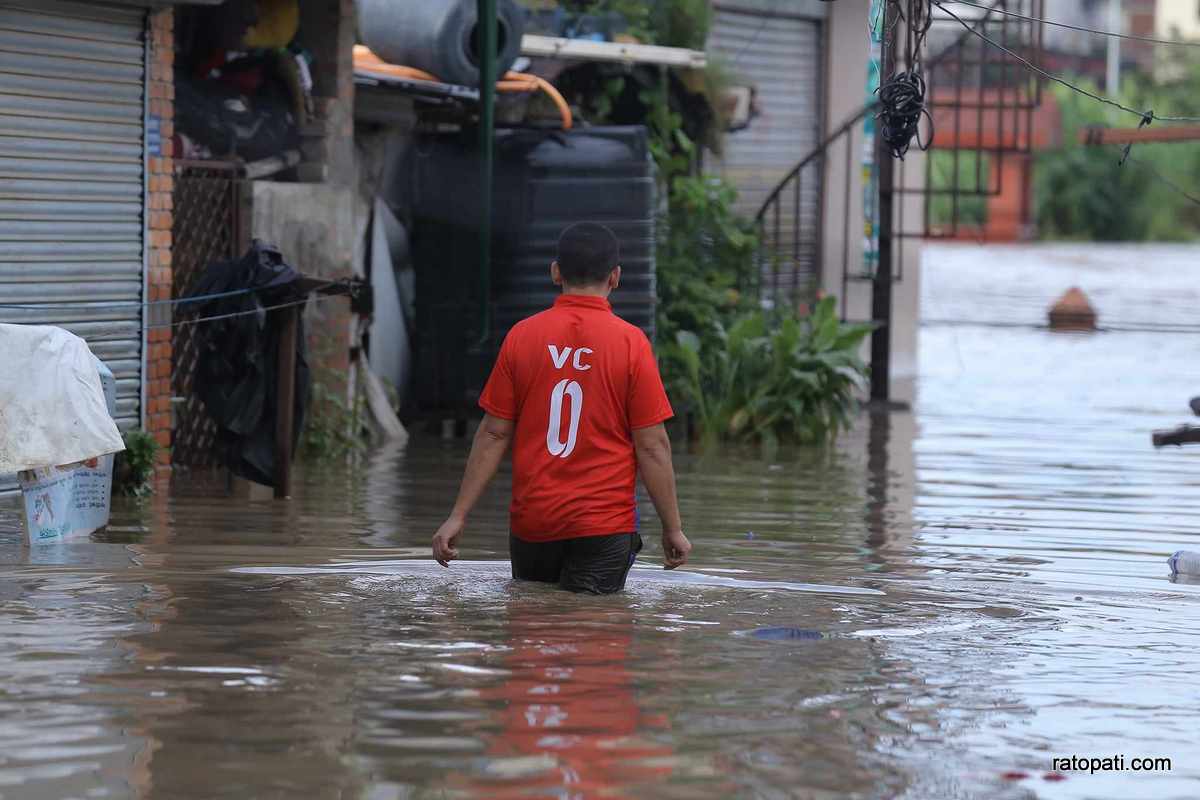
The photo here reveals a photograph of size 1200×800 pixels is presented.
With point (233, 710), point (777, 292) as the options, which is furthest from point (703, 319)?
point (233, 710)

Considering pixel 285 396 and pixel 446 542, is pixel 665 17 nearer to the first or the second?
pixel 285 396

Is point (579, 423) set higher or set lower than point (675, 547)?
higher

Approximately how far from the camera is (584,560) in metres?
7.65

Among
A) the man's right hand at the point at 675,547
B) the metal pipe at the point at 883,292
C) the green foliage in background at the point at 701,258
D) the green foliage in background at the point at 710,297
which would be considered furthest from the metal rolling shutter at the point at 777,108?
the man's right hand at the point at 675,547

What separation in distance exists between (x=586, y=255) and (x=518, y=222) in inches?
312

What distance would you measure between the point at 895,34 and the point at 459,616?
4.68 m

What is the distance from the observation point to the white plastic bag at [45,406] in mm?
8891

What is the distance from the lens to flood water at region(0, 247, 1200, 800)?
5.44m

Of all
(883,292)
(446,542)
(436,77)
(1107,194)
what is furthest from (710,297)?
(1107,194)

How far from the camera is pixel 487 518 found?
10688 millimetres

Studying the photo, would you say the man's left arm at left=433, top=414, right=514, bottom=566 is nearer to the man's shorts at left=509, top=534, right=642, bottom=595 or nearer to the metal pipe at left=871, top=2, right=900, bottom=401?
the man's shorts at left=509, top=534, right=642, bottom=595

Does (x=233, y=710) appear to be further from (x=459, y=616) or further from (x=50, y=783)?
(x=459, y=616)

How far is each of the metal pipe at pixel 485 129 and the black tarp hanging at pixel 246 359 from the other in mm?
3294

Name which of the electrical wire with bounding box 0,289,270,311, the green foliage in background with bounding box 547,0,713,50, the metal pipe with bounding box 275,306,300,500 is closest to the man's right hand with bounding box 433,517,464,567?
the electrical wire with bounding box 0,289,270,311
